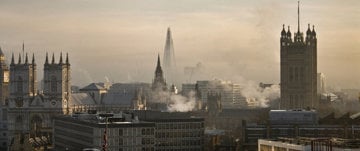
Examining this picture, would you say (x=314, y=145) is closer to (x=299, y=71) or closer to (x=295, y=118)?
(x=295, y=118)

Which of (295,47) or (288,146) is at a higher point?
(295,47)

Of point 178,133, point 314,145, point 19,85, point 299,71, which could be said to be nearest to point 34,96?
point 19,85

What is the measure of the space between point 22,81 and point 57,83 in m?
7.41

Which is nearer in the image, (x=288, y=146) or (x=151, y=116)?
(x=288, y=146)

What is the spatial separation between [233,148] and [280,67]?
46098 millimetres

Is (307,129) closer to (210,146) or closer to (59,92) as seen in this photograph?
(210,146)

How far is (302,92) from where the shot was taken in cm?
15500

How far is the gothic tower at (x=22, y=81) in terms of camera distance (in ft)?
566

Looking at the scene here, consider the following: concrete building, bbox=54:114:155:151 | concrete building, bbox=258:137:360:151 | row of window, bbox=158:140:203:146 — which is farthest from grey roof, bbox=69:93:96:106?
concrete building, bbox=258:137:360:151

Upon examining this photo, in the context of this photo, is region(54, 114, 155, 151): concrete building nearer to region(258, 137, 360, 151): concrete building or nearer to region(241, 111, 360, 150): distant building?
region(241, 111, 360, 150): distant building

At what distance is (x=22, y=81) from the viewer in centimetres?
17475

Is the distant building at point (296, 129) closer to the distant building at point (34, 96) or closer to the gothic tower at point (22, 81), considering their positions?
the distant building at point (34, 96)

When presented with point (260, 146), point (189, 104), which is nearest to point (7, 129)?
point (189, 104)

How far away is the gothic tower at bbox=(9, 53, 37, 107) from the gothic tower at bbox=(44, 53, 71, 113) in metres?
3.77
